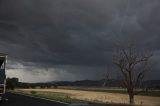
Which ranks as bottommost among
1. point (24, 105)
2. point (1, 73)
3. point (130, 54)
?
point (24, 105)

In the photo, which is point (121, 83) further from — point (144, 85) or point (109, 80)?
point (109, 80)

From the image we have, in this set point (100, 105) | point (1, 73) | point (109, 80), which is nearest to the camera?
point (100, 105)

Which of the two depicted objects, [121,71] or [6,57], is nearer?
[6,57]

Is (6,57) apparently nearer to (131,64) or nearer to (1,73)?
(1,73)

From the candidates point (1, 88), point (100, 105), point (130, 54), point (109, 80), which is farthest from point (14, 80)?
point (100, 105)

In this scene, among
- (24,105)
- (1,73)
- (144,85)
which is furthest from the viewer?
(144,85)

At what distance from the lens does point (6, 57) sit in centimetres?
2628

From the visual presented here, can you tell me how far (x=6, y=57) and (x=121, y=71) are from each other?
13.3 meters

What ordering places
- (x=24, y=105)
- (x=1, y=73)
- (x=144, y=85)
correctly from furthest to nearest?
(x=144, y=85) → (x=1, y=73) → (x=24, y=105)

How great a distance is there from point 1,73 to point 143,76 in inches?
596

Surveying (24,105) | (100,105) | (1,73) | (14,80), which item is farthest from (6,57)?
(14,80)

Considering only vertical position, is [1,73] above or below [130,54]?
below

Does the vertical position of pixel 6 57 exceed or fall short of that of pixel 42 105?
it exceeds it

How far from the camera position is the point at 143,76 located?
1390 inches
